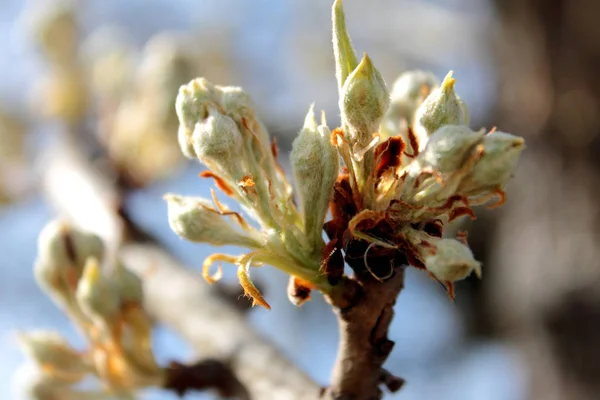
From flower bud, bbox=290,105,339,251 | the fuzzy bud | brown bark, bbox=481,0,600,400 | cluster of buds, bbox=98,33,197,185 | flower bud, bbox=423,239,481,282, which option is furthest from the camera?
brown bark, bbox=481,0,600,400

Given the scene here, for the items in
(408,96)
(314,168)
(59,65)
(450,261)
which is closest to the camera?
(450,261)

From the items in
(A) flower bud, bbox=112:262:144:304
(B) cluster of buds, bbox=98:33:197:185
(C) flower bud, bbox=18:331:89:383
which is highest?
(B) cluster of buds, bbox=98:33:197:185

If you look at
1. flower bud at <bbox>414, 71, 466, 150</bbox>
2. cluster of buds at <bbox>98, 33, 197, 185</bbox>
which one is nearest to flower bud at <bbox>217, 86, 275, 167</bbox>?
flower bud at <bbox>414, 71, 466, 150</bbox>

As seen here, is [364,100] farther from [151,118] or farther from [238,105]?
[151,118]

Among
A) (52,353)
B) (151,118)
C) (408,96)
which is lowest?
(52,353)

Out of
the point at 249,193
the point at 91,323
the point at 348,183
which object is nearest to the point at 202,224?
the point at 249,193

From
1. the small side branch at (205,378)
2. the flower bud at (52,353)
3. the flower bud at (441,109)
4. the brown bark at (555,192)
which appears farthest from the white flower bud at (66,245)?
the brown bark at (555,192)

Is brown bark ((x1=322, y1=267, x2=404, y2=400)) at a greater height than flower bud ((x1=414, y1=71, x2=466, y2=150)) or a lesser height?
lesser

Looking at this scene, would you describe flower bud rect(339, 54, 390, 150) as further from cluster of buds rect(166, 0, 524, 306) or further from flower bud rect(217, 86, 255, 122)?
flower bud rect(217, 86, 255, 122)
